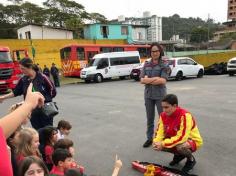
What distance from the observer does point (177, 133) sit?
16.3 ft

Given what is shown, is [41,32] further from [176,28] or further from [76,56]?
[176,28]

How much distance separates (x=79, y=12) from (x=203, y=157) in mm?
56138

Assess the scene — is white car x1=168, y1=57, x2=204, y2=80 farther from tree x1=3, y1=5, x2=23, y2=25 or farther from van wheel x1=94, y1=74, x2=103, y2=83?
tree x1=3, y1=5, x2=23, y2=25

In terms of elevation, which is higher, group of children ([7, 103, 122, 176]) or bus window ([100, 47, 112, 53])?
bus window ([100, 47, 112, 53])

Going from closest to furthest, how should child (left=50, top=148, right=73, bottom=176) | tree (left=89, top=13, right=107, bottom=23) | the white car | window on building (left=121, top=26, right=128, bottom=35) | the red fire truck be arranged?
child (left=50, top=148, right=73, bottom=176)
the red fire truck
the white car
window on building (left=121, top=26, right=128, bottom=35)
tree (left=89, top=13, right=107, bottom=23)

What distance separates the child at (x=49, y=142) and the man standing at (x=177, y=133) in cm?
153

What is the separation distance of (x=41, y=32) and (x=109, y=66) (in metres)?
19.4

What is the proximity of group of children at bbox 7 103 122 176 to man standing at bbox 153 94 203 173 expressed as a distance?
149 centimetres

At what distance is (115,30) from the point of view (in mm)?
48406

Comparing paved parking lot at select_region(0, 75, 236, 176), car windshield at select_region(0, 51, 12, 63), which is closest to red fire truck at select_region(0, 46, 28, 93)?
car windshield at select_region(0, 51, 12, 63)

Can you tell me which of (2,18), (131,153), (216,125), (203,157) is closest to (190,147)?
(203,157)

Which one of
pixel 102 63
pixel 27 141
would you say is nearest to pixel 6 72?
pixel 102 63

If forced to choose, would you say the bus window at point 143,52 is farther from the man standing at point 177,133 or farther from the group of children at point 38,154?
the group of children at point 38,154

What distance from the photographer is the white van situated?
2556 cm
